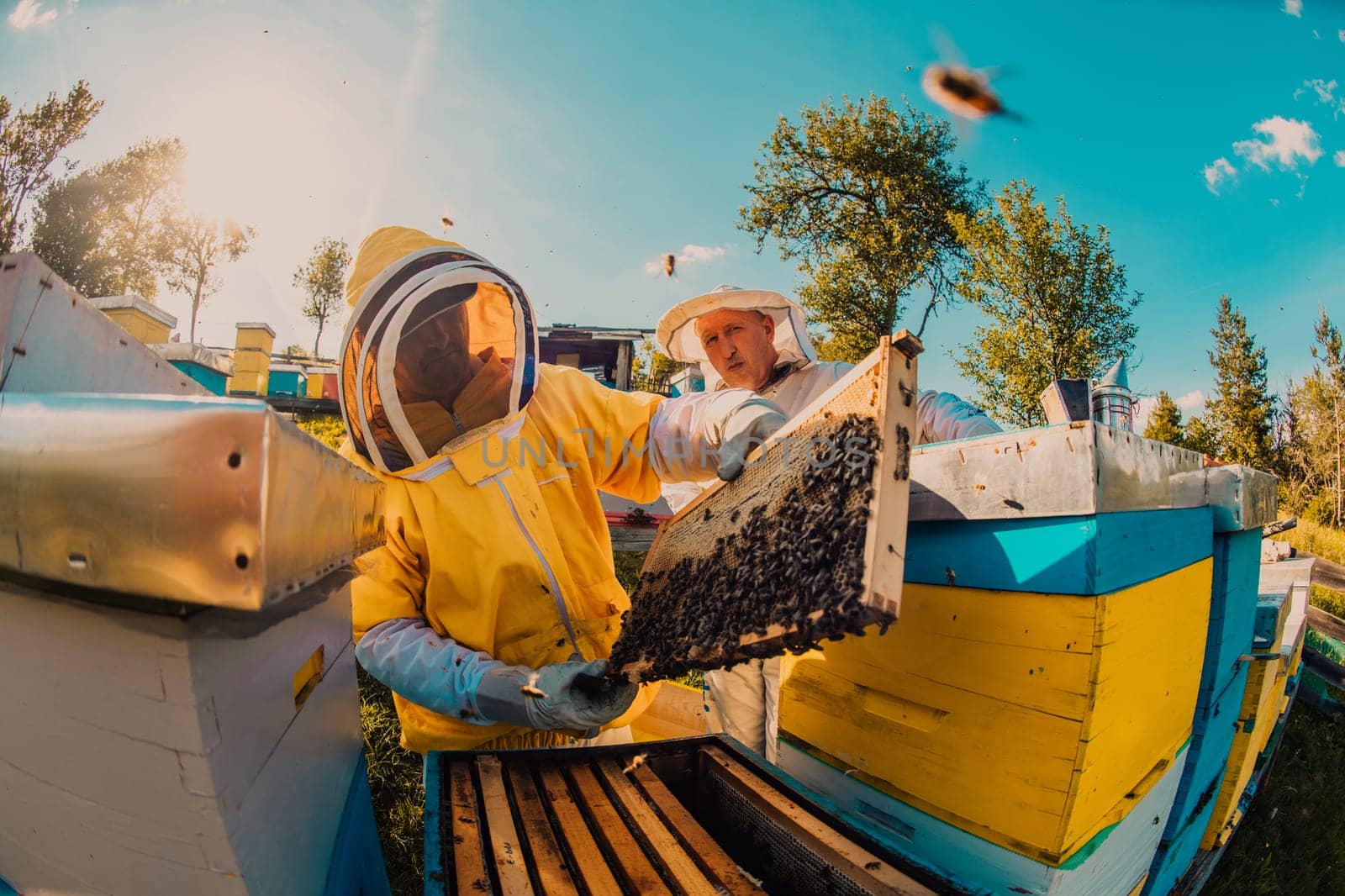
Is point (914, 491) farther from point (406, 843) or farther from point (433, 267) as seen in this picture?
point (406, 843)

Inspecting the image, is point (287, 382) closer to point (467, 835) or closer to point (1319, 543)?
point (467, 835)

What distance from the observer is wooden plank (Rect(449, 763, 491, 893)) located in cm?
116

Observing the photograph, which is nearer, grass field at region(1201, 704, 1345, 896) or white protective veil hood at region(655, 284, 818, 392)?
grass field at region(1201, 704, 1345, 896)

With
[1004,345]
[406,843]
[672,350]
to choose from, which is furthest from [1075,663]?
[1004,345]

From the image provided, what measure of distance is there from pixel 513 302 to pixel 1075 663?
1.82m

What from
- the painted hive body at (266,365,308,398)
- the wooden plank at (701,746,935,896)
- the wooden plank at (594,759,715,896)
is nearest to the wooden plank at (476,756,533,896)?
the wooden plank at (594,759,715,896)

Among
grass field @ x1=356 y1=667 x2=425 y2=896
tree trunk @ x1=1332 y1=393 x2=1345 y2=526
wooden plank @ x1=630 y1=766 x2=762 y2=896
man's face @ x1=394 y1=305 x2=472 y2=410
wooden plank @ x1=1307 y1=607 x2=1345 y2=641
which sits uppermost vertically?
tree trunk @ x1=1332 y1=393 x2=1345 y2=526

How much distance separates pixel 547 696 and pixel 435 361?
1080 millimetres

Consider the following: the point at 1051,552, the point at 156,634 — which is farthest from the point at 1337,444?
the point at 156,634

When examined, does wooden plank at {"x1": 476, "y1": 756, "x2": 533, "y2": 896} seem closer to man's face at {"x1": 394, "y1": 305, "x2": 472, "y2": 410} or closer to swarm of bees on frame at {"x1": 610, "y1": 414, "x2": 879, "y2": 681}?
swarm of bees on frame at {"x1": 610, "y1": 414, "x2": 879, "y2": 681}

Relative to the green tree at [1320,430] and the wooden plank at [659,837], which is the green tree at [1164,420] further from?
the wooden plank at [659,837]

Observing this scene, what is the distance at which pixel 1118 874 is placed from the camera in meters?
1.54

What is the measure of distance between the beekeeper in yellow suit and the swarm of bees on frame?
0.29 metres

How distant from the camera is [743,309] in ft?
12.3
